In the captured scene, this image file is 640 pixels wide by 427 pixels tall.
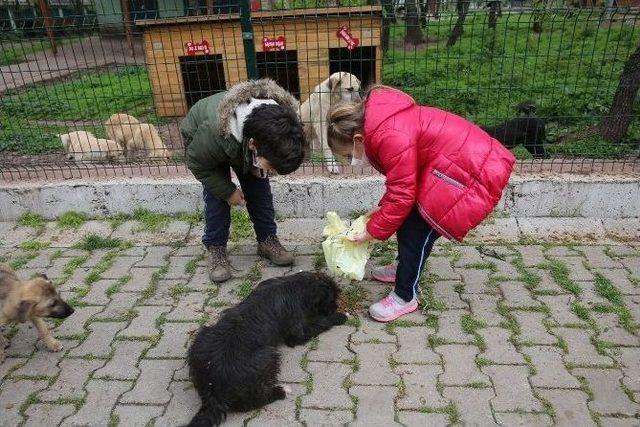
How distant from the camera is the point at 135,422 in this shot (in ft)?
9.07

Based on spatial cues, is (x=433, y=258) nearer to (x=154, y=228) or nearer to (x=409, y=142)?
(x=409, y=142)

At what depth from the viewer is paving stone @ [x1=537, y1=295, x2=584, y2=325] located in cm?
341

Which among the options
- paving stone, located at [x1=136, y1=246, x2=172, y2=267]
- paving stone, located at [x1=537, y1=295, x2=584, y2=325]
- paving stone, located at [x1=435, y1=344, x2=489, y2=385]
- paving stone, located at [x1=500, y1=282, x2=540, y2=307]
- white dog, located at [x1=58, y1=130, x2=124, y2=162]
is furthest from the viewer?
white dog, located at [x1=58, y1=130, x2=124, y2=162]

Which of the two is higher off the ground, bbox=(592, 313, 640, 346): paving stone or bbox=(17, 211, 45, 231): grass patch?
bbox=(17, 211, 45, 231): grass patch

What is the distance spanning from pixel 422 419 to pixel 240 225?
2.61 metres

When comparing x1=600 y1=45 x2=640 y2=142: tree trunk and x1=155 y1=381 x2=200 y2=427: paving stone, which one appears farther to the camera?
x1=600 y1=45 x2=640 y2=142: tree trunk

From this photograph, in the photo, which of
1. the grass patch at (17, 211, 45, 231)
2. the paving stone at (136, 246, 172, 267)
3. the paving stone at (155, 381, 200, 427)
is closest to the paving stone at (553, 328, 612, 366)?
the paving stone at (155, 381, 200, 427)

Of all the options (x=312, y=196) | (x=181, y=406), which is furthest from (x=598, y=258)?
(x=181, y=406)

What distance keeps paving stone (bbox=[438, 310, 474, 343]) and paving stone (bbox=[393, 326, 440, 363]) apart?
83mm

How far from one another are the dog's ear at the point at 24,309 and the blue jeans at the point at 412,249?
2221 millimetres

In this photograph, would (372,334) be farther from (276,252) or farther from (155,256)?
(155,256)

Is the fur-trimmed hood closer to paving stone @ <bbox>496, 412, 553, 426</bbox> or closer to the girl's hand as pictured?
the girl's hand

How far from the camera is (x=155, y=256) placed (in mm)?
4438

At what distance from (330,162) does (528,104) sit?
267 centimetres
